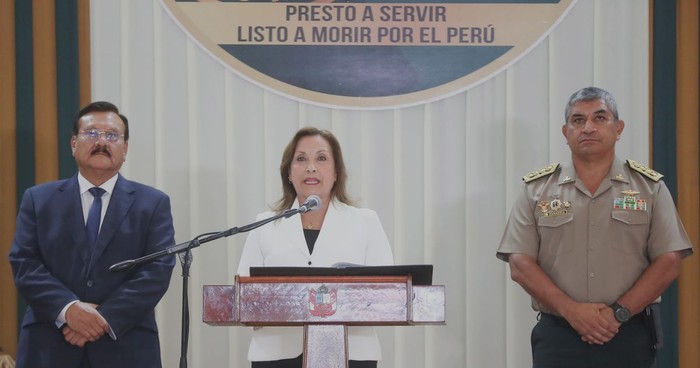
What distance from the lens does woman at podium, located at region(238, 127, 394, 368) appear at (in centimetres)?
354

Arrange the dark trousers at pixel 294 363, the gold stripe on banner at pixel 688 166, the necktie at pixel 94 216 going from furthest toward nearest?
the gold stripe on banner at pixel 688 166
the necktie at pixel 94 216
the dark trousers at pixel 294 363

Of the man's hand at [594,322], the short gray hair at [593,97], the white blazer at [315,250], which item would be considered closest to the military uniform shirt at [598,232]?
the man's hand at [594,322]

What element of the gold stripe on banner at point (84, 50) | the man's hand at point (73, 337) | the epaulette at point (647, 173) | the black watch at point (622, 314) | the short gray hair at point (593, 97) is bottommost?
the man's hand at point (73, 337)

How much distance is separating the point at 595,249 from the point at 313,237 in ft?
3.65

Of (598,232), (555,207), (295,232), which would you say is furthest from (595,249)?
A: (295,232)

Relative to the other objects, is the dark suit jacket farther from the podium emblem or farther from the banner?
the banner

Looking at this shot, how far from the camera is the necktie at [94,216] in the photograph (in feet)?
12.3

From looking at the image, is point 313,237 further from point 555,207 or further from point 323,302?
point 555,207

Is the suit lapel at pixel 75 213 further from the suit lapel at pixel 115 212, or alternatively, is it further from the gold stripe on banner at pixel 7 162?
the gold stripe on banner at pixel 7 162

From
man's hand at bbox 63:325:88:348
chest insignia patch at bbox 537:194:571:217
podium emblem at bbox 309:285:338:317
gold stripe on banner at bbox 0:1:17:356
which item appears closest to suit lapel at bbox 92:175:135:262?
man's hand at bbox 63:325:88:348

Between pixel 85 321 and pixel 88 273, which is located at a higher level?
pixel 88 273

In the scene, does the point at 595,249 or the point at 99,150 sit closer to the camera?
the point at 595,249

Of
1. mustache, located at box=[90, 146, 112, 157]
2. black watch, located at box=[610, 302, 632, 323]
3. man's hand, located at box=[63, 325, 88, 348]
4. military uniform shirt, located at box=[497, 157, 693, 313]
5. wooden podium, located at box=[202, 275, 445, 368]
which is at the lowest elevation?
man's hand, located at box=[63, 325, 88, 348]

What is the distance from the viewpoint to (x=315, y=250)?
3.69m
